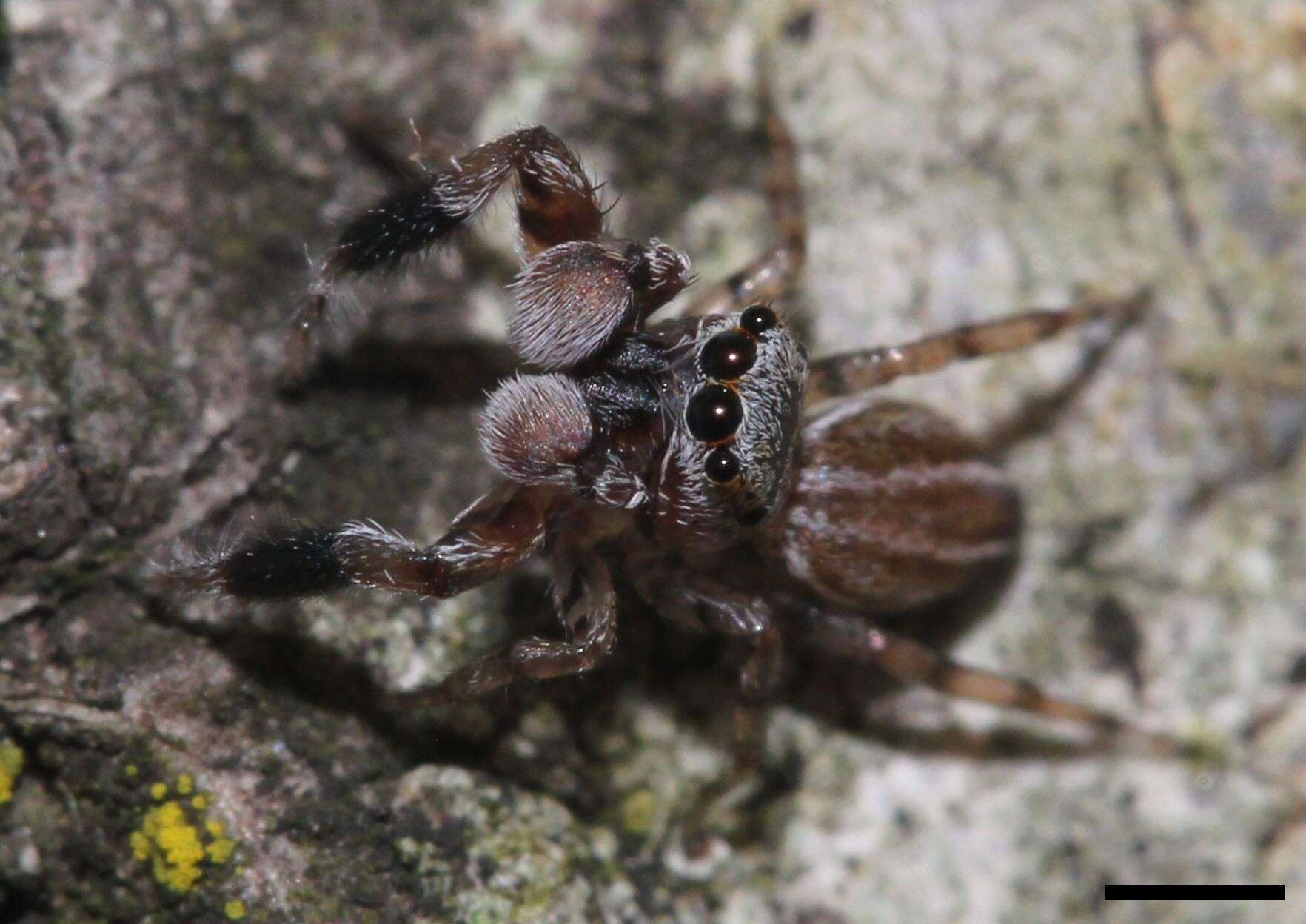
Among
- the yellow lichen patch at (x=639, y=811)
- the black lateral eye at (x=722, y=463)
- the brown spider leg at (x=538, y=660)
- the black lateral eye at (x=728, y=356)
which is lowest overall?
the yellow lichen patch at (x=639, y=811)

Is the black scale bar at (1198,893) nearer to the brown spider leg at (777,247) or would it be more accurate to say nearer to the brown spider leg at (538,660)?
the brown spider leg at (538,660)

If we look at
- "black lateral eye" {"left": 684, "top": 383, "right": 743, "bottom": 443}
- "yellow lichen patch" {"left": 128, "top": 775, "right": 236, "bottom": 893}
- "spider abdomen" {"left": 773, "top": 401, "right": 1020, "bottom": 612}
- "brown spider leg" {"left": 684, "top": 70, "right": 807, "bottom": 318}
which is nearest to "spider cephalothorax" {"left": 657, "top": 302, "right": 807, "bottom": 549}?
"black lateral eye" {"left": 684, "top": 383, "right": 743, "bottom": 443}

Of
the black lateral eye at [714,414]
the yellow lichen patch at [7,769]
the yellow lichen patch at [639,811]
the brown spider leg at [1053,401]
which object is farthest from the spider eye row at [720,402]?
the yellow lichen patch at [7,769]

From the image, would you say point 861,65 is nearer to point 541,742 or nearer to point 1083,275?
point 1083,275

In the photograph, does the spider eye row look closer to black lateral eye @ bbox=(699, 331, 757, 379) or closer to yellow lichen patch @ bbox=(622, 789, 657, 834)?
black lateral eye @ bbox=(699, 331, 757, 379)

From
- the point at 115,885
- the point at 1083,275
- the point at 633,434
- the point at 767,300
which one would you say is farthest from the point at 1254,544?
the point at 115,885

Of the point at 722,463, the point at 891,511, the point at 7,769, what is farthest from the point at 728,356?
the point at 7,769

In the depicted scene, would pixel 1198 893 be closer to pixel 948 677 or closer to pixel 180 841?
pixel 948 677
